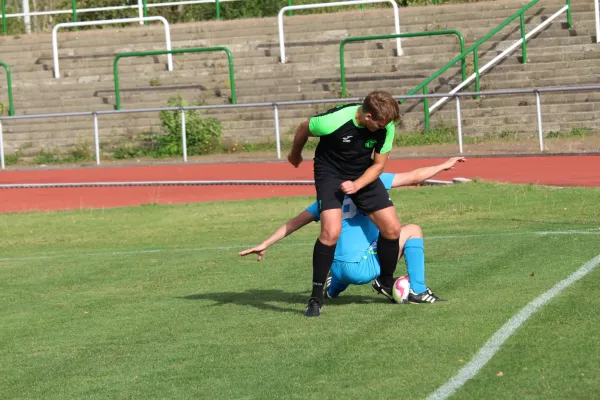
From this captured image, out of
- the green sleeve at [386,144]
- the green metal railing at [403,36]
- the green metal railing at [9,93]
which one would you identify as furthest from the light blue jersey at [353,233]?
the green metal railing at [9,93]

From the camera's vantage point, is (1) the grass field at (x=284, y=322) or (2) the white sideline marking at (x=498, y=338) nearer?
(2) the white sideline marking at (x=498, y=338)

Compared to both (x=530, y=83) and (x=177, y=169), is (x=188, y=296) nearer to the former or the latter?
(x=177, y=169)

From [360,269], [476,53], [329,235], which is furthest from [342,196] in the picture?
[476,53]

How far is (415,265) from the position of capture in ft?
30.0

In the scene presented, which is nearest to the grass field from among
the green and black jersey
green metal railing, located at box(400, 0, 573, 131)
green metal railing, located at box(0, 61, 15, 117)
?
the green and black jersey

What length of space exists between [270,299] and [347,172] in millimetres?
1773

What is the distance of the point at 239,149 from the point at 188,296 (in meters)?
20.3

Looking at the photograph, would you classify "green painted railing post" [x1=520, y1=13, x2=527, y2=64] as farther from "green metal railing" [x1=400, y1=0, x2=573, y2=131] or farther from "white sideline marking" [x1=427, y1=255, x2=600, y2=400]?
"white sideline marking" [x1=427, y1=255, x2=600, y2=400]

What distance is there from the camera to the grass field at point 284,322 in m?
6.82

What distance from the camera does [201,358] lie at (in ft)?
25.3

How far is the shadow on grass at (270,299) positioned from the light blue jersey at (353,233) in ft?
1.79

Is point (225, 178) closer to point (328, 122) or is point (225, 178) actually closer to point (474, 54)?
point (474, 54)

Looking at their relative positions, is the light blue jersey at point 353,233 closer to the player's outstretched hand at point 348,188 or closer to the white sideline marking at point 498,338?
the player's outstretched hand at point 348,188

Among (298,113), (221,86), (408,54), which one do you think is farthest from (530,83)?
(221,86)
